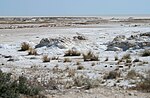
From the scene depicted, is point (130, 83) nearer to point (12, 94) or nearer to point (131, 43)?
point (12, 94)

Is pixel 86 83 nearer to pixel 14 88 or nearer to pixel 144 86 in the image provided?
pixel 144 86

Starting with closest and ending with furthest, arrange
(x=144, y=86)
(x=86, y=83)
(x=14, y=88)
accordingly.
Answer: (x=14, y=88) < (x=144, y=86) < (x=86, y=83)

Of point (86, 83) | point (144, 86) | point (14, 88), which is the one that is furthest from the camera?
point (86, 83)

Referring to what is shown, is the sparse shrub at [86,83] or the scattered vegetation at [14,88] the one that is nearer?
the scattered vegetation at [14,88]

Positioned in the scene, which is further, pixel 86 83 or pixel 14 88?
pixel 86 83

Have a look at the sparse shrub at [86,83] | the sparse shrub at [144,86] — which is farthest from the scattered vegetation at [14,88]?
the sparse shrub at [144,86]

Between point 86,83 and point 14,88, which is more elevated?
point 14,88

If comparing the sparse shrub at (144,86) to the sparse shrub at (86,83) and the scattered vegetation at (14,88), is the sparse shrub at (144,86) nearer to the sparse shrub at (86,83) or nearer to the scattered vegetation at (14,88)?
the sparse shrub at (86,83)

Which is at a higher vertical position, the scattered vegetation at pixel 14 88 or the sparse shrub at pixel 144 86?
the scattered vegetation at pixel 14 88

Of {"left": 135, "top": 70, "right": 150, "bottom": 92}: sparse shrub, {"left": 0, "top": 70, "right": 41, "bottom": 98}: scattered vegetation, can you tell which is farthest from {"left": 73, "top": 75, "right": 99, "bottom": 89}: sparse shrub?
{"left": 0, "top": 70, "right": 41, "bottom": 98}: scattered vegetation

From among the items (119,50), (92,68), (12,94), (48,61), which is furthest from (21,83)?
(119,50)

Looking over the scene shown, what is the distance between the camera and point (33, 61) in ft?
72.2

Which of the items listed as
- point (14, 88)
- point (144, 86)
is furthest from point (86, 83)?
point (14, 88)

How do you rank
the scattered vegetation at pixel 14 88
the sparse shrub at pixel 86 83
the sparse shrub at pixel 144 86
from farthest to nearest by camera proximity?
the sparse shrub at pixel 86 83, the sparse shrub at pixel 144 86, the scattered vegetation at pixel 14 88
